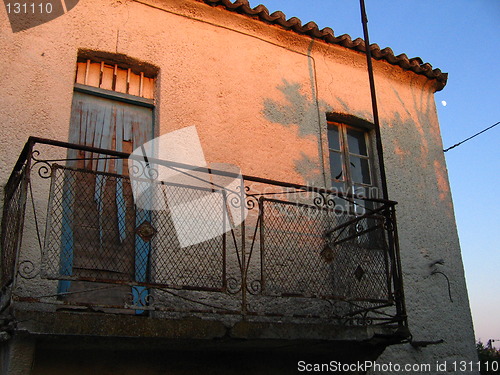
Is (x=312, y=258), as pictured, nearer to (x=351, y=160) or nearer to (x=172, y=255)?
(x=172, y=255)

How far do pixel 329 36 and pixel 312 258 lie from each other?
10.8 ft

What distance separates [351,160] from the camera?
807 centimetres

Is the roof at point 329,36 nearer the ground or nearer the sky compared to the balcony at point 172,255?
nearer the sky

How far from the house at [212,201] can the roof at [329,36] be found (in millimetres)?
32

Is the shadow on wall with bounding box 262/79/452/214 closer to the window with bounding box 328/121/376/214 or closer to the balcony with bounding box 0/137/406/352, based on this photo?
the window with bounding box 328/121/376/214

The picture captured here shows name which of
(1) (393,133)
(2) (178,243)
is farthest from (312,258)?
(1) (393,133)

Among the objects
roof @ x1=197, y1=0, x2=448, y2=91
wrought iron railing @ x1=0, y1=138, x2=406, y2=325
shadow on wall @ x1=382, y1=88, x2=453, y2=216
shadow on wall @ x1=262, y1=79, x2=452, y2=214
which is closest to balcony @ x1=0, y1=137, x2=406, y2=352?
wrought iron railing @ x1=0, y1=138, x2=406, y2=325

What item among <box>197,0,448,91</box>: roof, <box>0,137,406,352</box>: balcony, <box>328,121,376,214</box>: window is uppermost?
<box>197,0,448,91</box>: roof

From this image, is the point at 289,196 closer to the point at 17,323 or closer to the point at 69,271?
the point at 69,271

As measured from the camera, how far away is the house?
5.17 m

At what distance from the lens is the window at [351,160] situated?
308 inches

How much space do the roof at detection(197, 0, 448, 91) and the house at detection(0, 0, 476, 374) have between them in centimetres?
3

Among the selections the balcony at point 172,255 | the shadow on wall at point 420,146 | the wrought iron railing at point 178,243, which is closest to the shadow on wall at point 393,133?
the shadow on wall at point 420,146

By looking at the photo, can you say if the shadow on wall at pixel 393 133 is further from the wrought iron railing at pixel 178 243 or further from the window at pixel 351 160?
the wrought iron railing at pixel 178 243
